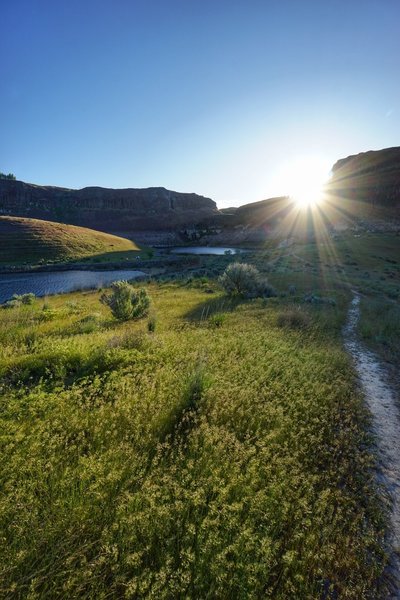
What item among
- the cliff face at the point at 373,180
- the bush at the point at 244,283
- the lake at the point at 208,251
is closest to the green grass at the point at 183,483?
the bush at the point at 244,283

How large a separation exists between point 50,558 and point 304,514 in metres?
2.91

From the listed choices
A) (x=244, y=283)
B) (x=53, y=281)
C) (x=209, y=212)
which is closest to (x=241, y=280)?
(x=244, y=283)

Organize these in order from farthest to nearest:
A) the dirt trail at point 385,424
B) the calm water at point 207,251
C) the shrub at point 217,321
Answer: the calm water at point 207,251 → the shrub at point 217,321 → the dirt trail at point 385,424

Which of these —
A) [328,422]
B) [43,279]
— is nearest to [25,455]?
[328,422]

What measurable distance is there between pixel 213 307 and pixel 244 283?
4.53 m

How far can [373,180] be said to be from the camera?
117188mm

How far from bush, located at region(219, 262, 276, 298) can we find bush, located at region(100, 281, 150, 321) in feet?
24.0

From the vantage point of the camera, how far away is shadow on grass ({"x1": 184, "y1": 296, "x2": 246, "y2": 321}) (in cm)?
1463

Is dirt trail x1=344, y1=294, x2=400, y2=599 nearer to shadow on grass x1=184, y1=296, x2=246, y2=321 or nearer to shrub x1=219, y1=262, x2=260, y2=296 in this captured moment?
shadow on grass x1=184, y1=296, x2=246, y2=321

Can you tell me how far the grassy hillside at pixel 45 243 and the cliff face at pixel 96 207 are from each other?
229ft

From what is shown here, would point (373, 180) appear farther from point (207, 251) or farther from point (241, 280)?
point (241, 280)

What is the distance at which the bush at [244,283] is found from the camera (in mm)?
20547

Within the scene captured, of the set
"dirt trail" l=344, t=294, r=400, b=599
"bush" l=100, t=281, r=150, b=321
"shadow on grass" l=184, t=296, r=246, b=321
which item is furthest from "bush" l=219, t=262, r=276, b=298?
"dirt trail" l=344, t=294, r=400, b=599

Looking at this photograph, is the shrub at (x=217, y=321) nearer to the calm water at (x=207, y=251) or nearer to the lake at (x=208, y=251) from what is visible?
the lake at (x=208, y=251)
